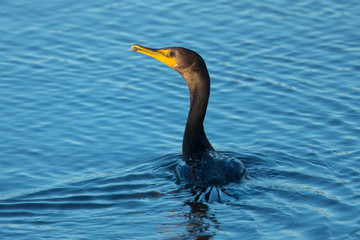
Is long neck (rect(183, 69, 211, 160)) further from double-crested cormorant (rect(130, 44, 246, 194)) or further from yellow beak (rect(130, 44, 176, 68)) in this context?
yellow beak (rect(130, 44, 176, 68))

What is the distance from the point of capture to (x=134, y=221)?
7.57 m

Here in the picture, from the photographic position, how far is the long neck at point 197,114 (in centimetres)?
900

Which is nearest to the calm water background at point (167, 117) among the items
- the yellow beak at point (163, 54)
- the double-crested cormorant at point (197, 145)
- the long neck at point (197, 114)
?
the double-crested cormorant at point (197, 145)

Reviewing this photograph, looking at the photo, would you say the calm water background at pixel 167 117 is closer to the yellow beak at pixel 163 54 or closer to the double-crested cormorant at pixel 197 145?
the double-crested cormorant at pixel 197 145

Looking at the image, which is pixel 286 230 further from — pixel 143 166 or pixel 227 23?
pixel 227 23

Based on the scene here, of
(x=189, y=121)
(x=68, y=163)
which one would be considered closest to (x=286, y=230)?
(x=189, y=121)

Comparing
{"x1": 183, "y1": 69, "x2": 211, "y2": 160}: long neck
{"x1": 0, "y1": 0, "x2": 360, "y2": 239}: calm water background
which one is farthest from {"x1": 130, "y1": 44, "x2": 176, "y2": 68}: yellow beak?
{"x1": 0, "y1": 0, "x2": 360, "y2": 239}: calm water background

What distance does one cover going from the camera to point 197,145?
8984 mm

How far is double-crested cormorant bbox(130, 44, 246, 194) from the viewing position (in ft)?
27.0

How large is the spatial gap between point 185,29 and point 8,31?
3.08 m

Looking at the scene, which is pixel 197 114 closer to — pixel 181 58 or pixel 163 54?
pixel 181 58

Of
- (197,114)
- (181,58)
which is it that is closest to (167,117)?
(197,114)

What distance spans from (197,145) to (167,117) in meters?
1.57

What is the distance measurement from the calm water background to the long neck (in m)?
0.38
